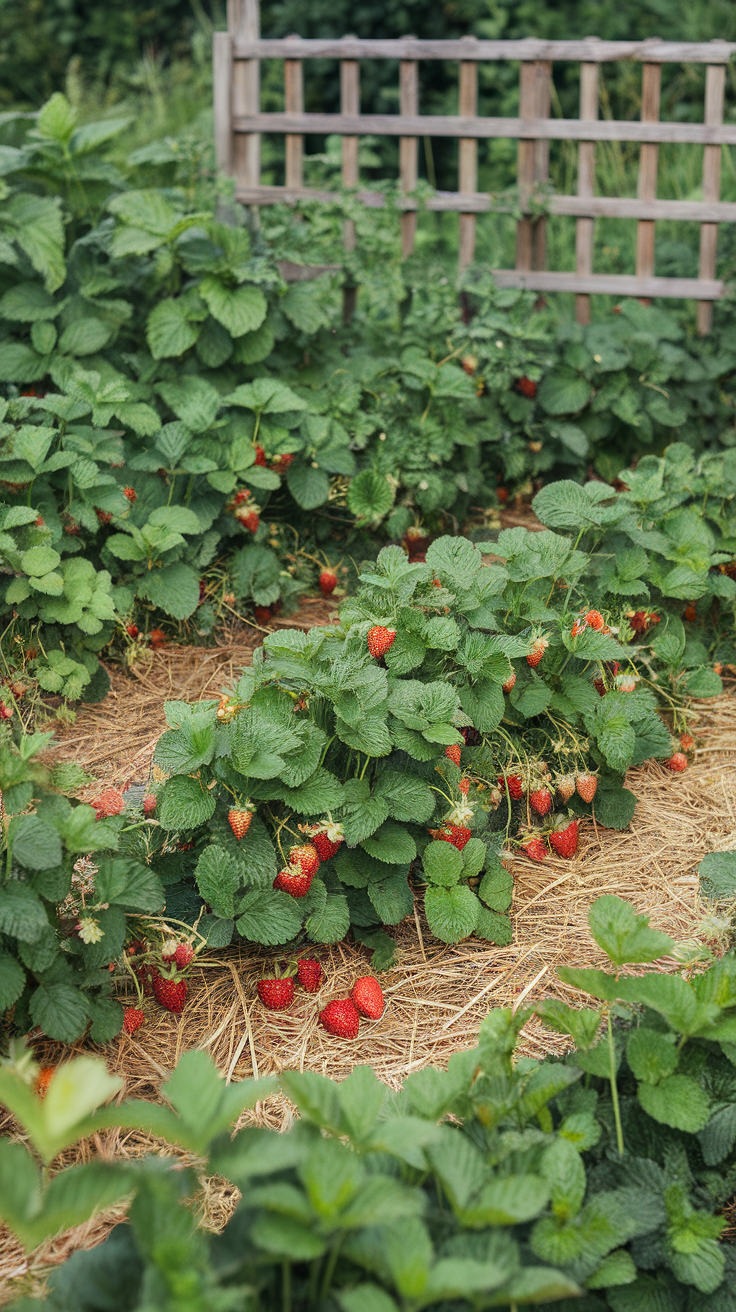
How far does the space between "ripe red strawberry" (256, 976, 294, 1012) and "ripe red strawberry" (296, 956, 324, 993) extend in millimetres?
34

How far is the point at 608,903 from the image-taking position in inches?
58.4

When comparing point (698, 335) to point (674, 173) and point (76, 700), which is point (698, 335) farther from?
point (76, 700)

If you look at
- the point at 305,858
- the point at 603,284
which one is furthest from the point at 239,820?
the point at 603,284

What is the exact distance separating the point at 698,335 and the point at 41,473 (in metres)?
2.57

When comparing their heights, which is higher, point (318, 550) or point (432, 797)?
point (432, 797)

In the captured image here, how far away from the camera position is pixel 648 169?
13.4 ft

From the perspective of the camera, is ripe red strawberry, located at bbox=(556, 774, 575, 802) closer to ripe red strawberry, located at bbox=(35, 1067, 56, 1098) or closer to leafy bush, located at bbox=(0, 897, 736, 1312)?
leafy bush, located at bbox=(0, 897, 736, 1312)

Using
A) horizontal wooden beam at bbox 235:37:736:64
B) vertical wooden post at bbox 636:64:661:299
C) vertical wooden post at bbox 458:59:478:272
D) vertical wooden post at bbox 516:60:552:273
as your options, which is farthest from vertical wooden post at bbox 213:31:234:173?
vertical wooden post at bbox 636:64:661:299

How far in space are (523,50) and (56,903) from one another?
3.57 m

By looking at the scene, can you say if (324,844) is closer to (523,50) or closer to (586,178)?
(586,178)

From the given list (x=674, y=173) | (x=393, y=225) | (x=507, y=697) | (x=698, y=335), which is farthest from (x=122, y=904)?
(x=674, y=173)

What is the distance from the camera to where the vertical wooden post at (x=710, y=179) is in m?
3.94

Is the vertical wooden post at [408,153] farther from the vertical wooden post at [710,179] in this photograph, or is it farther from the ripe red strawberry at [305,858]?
the ripe red strawberry at [305,858]

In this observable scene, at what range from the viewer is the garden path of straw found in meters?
1.67
